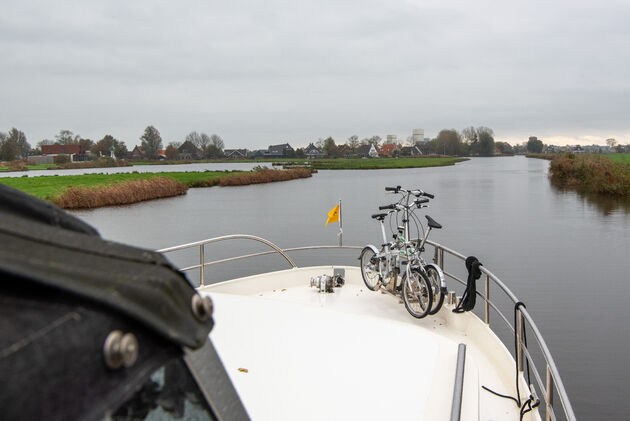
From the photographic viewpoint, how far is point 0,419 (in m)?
0.54

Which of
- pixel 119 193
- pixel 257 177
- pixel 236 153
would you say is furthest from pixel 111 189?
pixel 236 153

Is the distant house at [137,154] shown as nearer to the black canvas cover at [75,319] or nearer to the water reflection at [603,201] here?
the water reflection at [603,201]

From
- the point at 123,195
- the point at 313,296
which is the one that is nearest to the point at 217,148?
the point at 123,195

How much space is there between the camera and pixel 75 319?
0.61m

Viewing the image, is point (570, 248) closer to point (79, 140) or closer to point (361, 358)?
point (361, 358)

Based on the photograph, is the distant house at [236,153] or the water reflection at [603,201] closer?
the water reflection at [603,201]

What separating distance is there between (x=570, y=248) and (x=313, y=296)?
15.5 meters

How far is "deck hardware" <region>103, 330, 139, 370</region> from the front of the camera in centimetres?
63

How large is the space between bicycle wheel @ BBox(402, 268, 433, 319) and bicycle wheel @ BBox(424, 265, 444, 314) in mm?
60

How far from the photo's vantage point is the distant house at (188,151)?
353 ft

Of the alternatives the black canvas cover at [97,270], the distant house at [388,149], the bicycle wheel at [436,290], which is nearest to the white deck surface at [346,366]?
the bicycle wheel at [436,290]

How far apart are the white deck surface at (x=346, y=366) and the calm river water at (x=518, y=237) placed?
16.1 ft

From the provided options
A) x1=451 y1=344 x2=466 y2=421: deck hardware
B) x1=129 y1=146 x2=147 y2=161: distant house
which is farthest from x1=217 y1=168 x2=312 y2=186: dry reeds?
x1=129 y1=146 x2=147 y2=161: distant house

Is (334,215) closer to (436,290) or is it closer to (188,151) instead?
(436,290)
